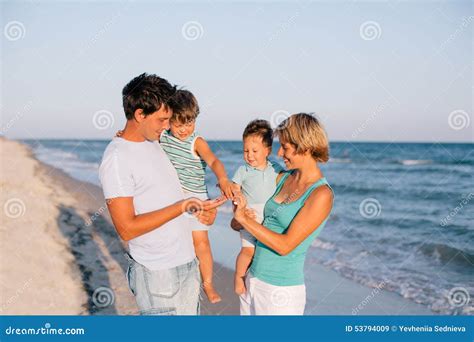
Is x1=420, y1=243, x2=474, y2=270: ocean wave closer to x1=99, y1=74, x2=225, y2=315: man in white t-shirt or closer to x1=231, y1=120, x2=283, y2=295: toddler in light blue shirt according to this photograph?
x1=231, y1=120, x2=283, y2=295: toddler in light blue shirt

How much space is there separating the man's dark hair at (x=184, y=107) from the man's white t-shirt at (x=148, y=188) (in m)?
0.74

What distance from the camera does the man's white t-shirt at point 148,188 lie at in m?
2.66

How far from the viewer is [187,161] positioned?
3.70 metres

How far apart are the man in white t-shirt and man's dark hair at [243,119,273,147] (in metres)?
0.89

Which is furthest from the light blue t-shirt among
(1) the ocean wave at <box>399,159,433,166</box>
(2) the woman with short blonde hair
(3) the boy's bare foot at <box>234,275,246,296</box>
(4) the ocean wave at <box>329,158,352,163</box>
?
(4) the ocean wave at <box>329,158,352,163</box>

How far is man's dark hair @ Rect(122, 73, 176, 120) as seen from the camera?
2.75 meters

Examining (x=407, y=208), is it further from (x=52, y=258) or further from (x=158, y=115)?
(x=158, y=115)

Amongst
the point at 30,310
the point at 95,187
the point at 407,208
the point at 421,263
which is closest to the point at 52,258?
the point at 30,310

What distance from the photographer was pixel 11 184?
12.4 m

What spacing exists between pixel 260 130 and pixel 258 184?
1.13 ft

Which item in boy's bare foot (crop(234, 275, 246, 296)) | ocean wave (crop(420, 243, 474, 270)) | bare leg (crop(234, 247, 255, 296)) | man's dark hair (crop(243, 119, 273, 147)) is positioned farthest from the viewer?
ocean wave (crop(420, 243, 474, 270))

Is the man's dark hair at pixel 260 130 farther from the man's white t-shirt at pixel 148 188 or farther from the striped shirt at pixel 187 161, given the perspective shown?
the man's white t-shirt at pixel 148 188

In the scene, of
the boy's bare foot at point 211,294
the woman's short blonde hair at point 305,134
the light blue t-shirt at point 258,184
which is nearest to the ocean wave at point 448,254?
the boy's bare foot at point 211,294
